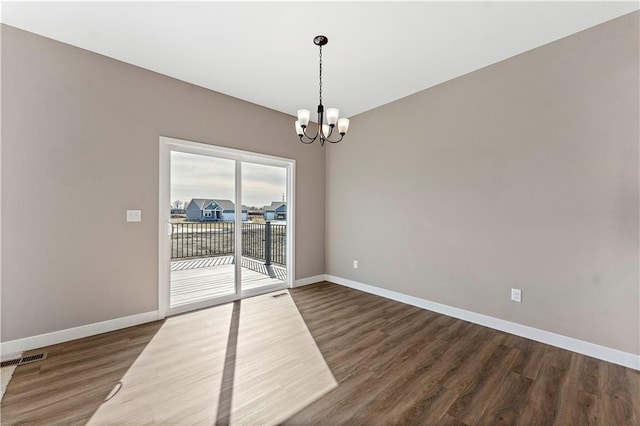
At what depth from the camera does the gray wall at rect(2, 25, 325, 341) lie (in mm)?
2449

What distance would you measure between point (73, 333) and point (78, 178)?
1569 millimetres

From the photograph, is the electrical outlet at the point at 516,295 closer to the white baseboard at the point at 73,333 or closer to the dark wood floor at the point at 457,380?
the dark wood floor at the point at 457,380

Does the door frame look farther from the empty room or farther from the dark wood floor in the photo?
the dark wood floor

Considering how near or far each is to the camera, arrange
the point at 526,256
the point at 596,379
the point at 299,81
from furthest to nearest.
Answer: the point at 299,81, the point at 526,256, the point at 596,379

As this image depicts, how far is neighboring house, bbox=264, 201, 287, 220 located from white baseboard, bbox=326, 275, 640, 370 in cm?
202

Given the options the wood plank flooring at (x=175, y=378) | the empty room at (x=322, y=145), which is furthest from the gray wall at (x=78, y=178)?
the wood plank flooring at (x=175, y=378)

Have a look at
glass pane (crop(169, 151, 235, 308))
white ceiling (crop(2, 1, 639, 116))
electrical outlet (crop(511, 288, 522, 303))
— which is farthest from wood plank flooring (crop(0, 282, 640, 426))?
white ceiling (crop(2, 1, 639, 116))

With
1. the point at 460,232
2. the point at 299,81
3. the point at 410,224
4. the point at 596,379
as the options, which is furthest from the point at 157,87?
the point at 596,379

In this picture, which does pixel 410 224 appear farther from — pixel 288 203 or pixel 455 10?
pixel 455 10

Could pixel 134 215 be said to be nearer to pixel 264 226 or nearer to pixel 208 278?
pixel 208 278

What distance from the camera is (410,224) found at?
12.5 feet

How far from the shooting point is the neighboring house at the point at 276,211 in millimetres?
4386

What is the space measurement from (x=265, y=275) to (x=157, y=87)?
3.03m

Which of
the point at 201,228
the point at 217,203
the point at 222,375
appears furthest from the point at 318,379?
the point at 217,203
